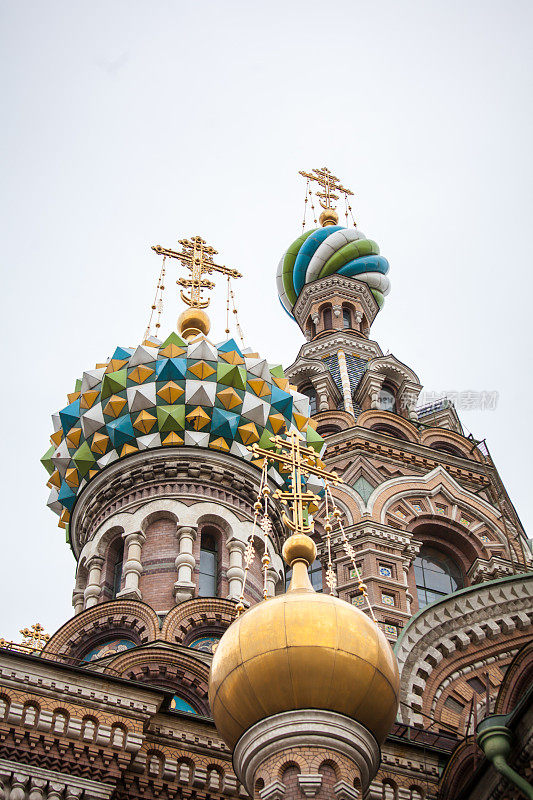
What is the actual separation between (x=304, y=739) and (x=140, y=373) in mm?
6345

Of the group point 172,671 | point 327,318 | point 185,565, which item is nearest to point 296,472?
point 172,671

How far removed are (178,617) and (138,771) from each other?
2459 millimetres

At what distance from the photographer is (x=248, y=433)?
1358 cm

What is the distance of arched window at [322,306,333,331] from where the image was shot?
2262 centimetres

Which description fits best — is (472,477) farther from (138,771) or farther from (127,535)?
(138,771)

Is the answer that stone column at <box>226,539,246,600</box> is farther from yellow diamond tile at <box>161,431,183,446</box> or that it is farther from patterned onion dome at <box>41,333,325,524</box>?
yellow diamond tile at <box>161,431,183,446</box>

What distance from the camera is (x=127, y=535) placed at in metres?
12.8

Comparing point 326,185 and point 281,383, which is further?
point 326,185

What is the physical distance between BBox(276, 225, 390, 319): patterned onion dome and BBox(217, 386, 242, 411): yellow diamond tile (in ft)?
34.5

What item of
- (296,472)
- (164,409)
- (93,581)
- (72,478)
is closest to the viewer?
(296,472)

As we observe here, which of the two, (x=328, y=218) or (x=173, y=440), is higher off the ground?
(x=328, y=218)

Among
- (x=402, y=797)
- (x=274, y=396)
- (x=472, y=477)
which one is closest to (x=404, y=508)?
(x=472, y=477)

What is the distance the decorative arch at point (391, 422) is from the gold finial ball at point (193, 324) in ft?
12.7

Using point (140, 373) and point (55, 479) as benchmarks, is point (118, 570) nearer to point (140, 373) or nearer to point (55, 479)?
point (55, 479)
